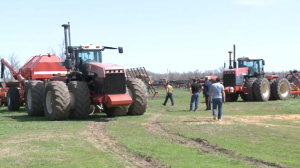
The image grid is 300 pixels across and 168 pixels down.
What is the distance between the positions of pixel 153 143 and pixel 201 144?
3.88 ft

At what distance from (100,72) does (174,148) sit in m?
7.34

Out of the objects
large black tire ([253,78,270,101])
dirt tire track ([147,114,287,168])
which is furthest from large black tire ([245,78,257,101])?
dirt tire track ([147,114,287,168])

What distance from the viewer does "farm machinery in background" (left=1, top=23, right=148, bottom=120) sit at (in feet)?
55.2

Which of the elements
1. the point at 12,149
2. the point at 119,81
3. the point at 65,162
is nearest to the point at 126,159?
the point at 65,162

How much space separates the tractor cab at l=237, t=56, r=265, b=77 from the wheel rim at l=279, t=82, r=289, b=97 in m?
1.54

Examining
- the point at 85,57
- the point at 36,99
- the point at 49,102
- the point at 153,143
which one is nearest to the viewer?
the point at 153,143

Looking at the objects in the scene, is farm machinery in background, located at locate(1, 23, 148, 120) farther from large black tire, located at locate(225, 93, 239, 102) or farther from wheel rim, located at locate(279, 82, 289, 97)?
wheel rim, located at locate(279, 82, 289, 97)

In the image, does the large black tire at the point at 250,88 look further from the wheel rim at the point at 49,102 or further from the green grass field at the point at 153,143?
the wheel rim at the point at 49,102

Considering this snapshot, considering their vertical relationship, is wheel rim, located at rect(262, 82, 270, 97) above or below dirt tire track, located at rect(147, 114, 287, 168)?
above

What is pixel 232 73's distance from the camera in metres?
29.5

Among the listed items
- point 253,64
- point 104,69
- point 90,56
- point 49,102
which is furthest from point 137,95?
point 253,64

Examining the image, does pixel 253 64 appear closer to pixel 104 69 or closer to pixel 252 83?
pixel 252 83

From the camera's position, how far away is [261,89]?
28188mm

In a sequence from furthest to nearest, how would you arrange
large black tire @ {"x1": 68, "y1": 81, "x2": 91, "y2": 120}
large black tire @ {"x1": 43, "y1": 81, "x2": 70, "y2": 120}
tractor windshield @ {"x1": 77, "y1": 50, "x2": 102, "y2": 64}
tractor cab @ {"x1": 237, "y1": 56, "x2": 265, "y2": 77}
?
tractor cab @ {"x1": 237, "y1": 56, "x2": 265, "y2": 77}
tractor windshield @ {"x1": 77, "y1": 50, "x2": 102, "y2": 64}
large black tire @ {"x1": 68, "y1": 81, "x2": 91, "y2": 120}
large black tire @ {"x1": 43, "y1": 81, "x2": 70, "y2": 120}
